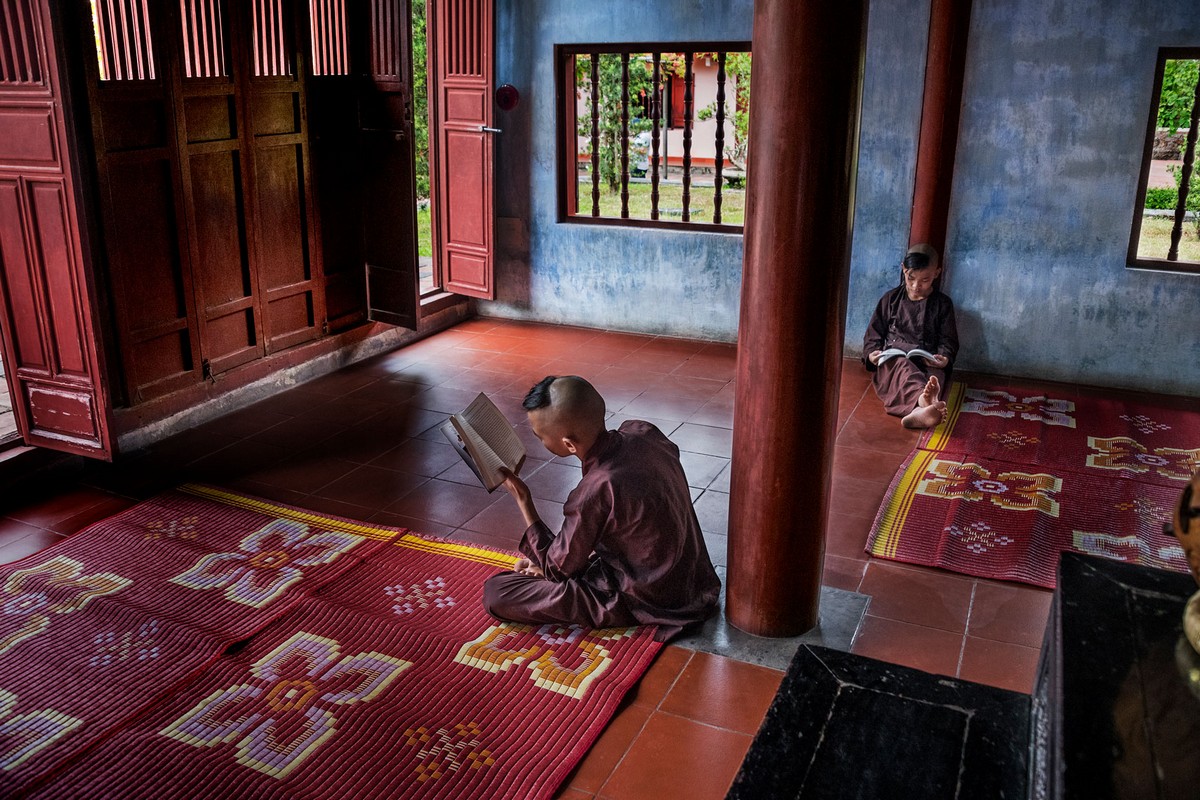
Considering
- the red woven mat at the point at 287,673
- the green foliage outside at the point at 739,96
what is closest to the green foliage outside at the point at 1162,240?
the green foliage outside at the point at 739,96

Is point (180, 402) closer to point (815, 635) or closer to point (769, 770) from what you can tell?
point (815, 635)

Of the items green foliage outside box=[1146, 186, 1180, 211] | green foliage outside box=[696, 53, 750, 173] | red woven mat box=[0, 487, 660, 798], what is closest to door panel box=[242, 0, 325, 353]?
red woven mat box=[0, 487, 660, 798]

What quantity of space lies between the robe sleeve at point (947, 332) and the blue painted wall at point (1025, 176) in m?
0.70

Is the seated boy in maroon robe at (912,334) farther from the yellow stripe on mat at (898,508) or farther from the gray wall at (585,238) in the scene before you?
the gray wall at (585,238)

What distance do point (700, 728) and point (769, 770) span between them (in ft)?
5.04

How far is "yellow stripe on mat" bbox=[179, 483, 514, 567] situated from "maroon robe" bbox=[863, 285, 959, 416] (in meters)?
3.09

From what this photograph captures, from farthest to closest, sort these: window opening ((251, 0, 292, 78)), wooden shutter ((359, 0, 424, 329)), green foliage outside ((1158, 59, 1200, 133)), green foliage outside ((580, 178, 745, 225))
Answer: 1. green foliage outside ((580, 178, 745, 225))
2. green foliage outside ((1158, 59, 1200, 133))
3. wooden shutter ((359, 0, 424, 329))
4. window opening ((251, 0, 292, 78))

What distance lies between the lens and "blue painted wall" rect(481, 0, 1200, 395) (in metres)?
6.62

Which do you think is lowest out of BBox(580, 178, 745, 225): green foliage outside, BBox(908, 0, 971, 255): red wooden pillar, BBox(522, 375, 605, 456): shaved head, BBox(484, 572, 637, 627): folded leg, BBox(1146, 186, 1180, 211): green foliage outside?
BBox(484, 572, 637, 627): folded leg

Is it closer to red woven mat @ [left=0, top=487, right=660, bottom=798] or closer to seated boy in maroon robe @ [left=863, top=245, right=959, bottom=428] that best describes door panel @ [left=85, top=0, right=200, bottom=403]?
red woven mat @ [left=0, top=487, right=660, bottom=798]

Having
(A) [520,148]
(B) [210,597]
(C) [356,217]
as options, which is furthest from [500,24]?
(B) [210,597]

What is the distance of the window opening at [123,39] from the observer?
5309 mm

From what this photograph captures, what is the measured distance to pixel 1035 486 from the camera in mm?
5285

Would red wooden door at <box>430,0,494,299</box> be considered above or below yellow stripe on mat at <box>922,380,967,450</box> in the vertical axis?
above
